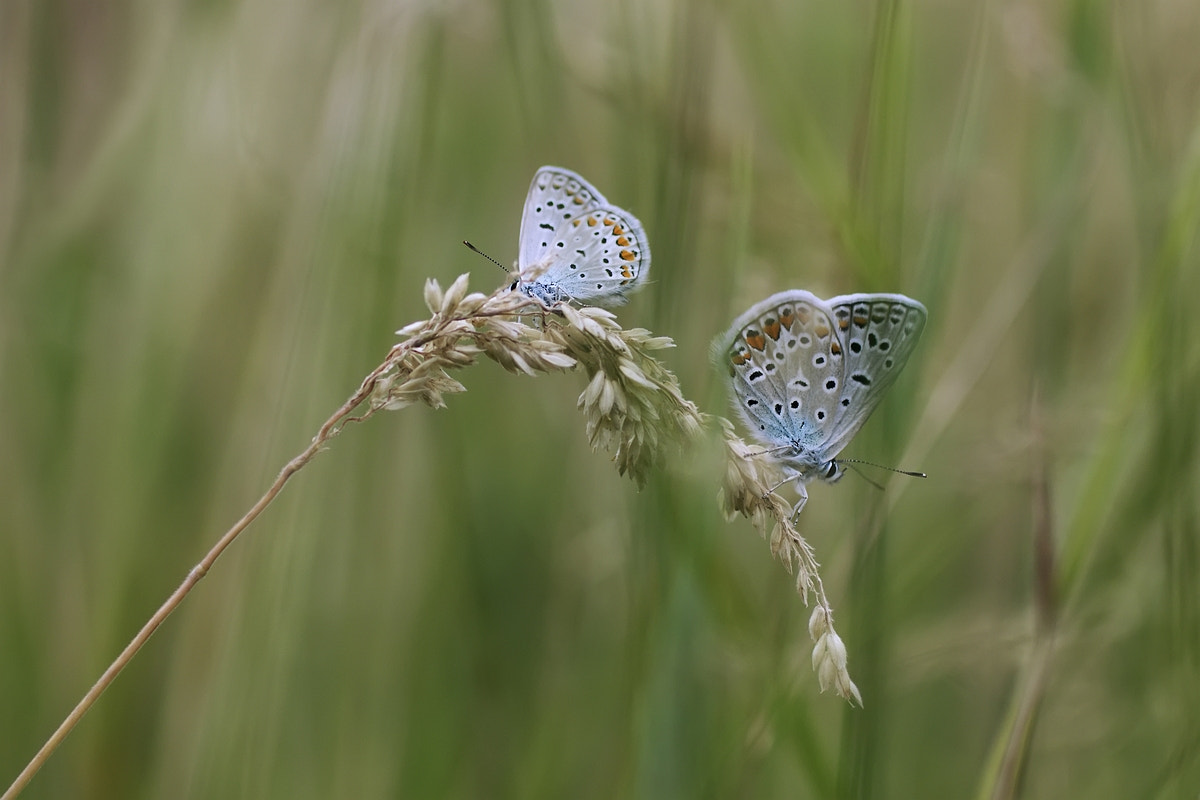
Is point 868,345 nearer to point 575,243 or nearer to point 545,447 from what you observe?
point 575,243

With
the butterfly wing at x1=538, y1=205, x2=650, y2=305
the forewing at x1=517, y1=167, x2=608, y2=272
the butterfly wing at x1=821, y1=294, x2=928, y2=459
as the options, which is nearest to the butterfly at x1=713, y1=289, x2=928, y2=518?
the butterfly wing at x1=821, y1=294, x2=928, y2=459

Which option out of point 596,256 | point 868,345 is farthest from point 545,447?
point 868,345

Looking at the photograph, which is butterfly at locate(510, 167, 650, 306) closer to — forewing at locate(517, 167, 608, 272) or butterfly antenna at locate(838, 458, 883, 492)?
forewing at locate(517, 167, 608, 272)

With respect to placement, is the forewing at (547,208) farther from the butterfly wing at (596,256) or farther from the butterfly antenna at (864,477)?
the butterfly antenna at (864,477)

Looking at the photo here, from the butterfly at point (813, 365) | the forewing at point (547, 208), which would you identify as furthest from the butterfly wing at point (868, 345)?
the forewing at point (547, 208)

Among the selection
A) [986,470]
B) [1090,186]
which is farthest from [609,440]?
[1090,186]

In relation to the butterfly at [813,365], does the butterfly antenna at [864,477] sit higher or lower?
Answer: lower

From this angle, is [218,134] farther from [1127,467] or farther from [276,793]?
[1127,467]
